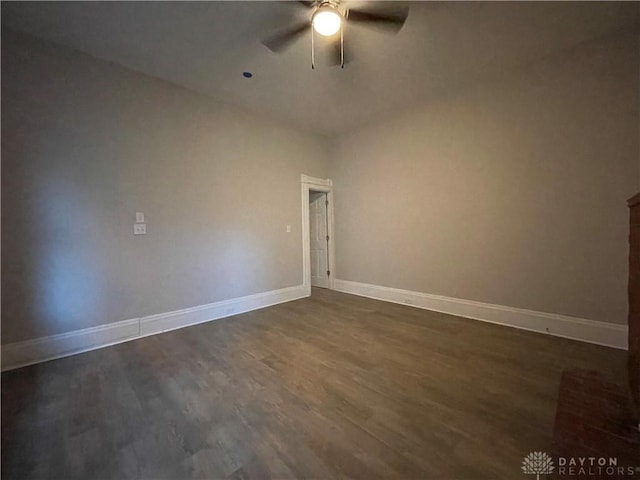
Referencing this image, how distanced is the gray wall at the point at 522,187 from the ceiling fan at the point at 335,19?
2.03 metres

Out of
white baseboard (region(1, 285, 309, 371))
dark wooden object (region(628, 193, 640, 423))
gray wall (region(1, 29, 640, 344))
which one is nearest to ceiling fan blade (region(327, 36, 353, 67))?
gray wall (region(1, 29, 640, 344))

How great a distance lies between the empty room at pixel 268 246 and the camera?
150 cm

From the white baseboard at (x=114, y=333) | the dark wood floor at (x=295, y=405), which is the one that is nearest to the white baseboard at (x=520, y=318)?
the dark wood floor at (x=295, y=405)

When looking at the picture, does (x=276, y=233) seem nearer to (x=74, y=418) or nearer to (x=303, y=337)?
(x=303, y=337)

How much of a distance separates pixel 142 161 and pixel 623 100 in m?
5.21

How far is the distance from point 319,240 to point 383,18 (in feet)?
13.4

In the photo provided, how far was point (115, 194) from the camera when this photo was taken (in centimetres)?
288

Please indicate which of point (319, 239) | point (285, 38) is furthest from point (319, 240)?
point (285, 38)

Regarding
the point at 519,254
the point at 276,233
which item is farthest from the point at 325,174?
the point at 519,254

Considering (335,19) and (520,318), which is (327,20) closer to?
(335,19)

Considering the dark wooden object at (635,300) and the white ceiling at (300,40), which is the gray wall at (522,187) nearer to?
the white ceiling at (300,40)

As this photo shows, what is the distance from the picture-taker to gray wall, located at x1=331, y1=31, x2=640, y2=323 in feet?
8.37

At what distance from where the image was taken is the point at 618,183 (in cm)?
253

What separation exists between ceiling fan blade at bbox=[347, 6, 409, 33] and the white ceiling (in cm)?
33
